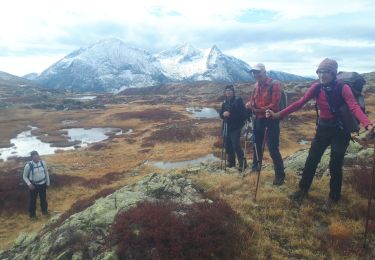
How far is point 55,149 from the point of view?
44.7m

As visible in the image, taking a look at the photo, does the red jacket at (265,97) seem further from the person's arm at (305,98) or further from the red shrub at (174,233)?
the red shrub at (174,233)

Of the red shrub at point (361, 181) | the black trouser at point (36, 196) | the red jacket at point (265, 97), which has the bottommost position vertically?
the black trouser at point (36, 196)

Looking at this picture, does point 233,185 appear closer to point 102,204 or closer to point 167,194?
point 167,194

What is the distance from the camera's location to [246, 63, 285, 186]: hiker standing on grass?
1125cm

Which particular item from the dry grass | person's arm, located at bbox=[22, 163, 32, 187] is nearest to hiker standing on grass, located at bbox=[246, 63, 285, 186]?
the dry grass

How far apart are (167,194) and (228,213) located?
265 cm

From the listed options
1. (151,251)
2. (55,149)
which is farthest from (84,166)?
(151,251)

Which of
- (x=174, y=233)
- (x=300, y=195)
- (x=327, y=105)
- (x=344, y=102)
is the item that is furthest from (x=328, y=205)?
(x=174, y=233)

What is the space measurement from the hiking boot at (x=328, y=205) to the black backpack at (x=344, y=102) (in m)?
2.05

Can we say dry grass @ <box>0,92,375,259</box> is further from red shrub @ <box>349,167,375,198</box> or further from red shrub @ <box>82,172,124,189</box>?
red shrub @ <box>349,167,375,198</box>

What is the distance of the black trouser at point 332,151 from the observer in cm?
892

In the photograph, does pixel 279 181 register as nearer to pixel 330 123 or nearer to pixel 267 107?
pixel 267 107

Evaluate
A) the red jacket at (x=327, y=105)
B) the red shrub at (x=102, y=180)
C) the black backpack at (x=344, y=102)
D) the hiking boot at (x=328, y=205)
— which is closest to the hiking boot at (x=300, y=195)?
the hiking boot at (x=328, y=205)

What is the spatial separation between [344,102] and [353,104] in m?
0.42
